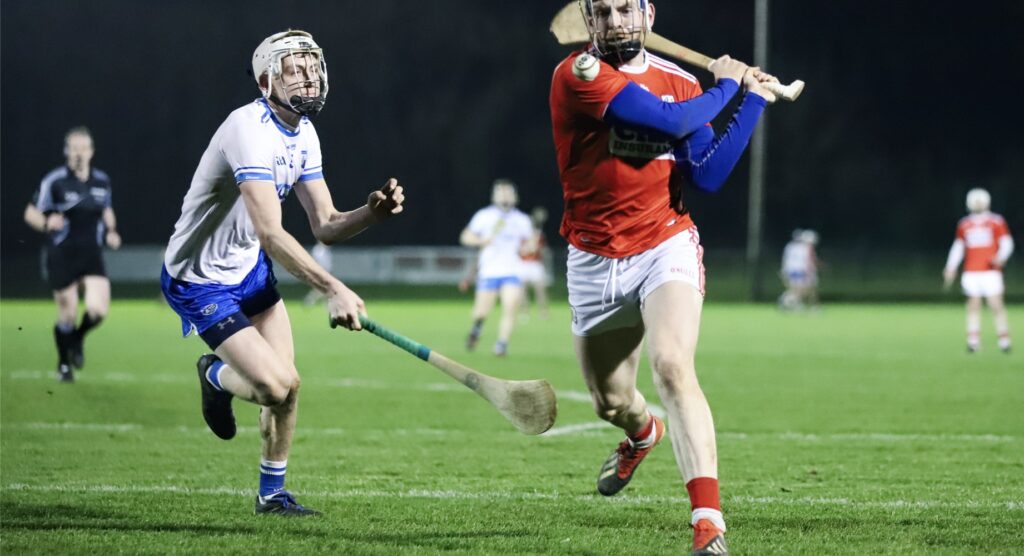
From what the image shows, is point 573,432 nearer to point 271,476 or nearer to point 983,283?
point 271,476

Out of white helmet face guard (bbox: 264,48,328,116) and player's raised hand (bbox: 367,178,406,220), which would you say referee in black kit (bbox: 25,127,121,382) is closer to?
white helmet face guard (bbox: 264,48,328,116)

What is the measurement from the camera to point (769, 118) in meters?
54.0

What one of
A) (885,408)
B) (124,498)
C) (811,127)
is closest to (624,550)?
(124,498)

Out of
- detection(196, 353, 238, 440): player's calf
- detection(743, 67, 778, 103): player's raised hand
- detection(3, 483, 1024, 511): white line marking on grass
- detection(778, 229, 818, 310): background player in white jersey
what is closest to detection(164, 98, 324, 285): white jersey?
detection(196, 353, 238, 440): player's calf

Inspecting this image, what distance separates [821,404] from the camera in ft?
38.1

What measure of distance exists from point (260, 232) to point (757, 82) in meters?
2.25

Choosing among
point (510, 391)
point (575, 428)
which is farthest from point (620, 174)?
point (575, 428)

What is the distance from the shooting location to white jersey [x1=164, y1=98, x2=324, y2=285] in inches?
225

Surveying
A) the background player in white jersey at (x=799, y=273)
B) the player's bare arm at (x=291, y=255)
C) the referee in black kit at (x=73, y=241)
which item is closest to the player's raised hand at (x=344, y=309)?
the player's bare arm at (x=291, y=255)

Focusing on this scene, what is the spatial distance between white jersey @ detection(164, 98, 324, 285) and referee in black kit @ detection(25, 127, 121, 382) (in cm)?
740

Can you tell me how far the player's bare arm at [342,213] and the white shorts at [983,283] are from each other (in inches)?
574

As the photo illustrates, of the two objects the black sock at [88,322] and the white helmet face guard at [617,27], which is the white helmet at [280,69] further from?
the black sock at [88,322]

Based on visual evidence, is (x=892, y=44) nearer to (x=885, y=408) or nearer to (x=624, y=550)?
(x=885, y=408)

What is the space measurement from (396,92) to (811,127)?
18.4m
